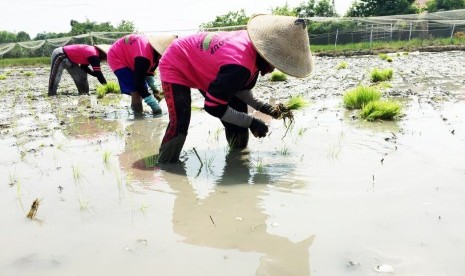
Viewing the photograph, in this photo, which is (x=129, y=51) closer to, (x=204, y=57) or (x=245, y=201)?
(x=204, y=57)

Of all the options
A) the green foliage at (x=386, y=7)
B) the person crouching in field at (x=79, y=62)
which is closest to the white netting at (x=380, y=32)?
the green foliage at (x=386, y=7)

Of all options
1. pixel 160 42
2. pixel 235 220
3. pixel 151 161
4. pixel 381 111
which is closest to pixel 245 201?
pixel 235 220

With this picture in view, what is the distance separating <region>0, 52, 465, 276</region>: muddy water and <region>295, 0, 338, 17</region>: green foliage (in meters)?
34.2

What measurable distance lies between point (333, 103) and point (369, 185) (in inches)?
125

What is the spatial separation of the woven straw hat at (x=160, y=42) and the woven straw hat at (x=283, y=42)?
1.95m

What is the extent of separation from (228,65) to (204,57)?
1.06ft

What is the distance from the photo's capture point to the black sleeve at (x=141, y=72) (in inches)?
194

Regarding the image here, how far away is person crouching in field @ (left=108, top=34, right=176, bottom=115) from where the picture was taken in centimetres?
479

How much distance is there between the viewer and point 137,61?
4934 millimetres

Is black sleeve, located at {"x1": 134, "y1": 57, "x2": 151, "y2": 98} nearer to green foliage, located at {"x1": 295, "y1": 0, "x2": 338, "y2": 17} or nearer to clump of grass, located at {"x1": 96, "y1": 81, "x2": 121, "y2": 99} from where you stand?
clump of grass, located at {"x1": 96, "y1": 81, "x2": 121, "y2": 99}

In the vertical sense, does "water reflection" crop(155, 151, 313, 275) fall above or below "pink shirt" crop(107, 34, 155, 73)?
below

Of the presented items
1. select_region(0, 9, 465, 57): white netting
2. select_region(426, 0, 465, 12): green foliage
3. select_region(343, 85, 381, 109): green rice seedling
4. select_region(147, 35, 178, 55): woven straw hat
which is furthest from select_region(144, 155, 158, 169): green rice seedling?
select_region(426, 0, 465, 12): green foliage

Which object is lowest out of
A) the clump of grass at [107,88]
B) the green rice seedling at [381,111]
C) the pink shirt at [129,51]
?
the clump of grass at [107,88]

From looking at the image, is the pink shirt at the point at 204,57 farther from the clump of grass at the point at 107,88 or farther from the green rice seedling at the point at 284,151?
the clump of grass at the point at 107,88
